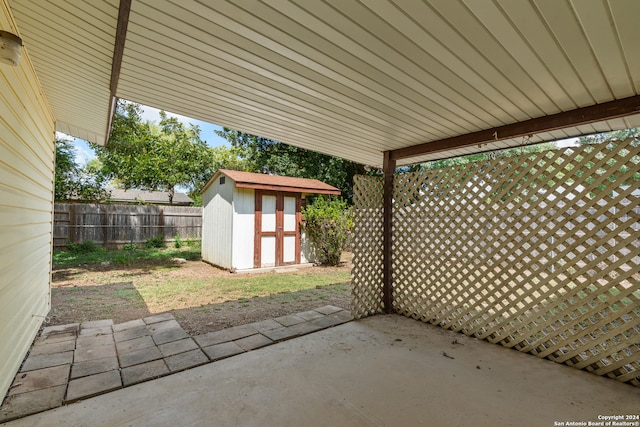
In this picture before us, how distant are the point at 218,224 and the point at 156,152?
863 cm

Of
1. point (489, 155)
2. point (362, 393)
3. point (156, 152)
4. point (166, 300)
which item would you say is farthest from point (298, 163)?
point (362, 393)

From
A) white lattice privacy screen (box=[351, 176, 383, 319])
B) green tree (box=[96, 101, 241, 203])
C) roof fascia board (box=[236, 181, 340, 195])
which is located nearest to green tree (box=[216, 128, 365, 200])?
green tree (box=[96, 101, 241, 203])

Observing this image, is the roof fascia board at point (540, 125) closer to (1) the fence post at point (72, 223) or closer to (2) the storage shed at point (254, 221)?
(2) the storage shed at point (254, 221)

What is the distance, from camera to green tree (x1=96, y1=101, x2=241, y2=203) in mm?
12883

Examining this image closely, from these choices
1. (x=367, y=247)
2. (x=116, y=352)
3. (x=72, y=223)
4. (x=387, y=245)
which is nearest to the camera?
(x=116, y=352)

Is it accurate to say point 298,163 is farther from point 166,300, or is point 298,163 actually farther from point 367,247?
point 367,247

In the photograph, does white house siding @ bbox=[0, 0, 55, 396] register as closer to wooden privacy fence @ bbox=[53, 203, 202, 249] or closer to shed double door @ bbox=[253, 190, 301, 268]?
shed double door @ bbox=[253, 190, 301, 268]

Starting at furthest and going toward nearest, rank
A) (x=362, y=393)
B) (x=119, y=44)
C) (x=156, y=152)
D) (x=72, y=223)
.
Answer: (x=156, y=152) → (x=72, y=223) → (x=362, y=393) → (x=119, y=44)

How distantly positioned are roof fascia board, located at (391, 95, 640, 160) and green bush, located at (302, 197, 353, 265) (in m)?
4.03

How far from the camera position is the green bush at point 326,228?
25.5 feet

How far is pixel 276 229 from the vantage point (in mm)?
7383

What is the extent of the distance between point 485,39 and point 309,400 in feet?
8.16

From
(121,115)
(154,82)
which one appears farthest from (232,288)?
(121,115)

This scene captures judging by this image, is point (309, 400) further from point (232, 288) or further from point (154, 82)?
point (232, 288)
